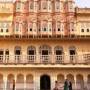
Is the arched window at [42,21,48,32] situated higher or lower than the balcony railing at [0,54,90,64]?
higher

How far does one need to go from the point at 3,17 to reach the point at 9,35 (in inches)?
130

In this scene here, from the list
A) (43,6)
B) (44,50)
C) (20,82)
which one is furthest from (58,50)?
(43,6)

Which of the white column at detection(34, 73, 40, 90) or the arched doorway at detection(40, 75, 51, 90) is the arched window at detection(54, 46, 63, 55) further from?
the white column at detection(34, 73, 40, 90)

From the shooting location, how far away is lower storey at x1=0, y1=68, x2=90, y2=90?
40344mm

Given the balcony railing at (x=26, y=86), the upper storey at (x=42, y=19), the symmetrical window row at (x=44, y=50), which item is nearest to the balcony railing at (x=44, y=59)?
the symmetrical window row at (x=44, y=50)

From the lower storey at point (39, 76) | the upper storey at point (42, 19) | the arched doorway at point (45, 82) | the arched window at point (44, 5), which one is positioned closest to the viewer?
the lower storey at point (39, 76)

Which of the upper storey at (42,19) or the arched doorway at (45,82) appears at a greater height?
the upper storey at (42,19)

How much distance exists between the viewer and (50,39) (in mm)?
41938

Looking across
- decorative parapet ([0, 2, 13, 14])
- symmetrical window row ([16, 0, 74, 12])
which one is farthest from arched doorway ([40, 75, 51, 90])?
decorative parapet ([0, 2, 13, 14])

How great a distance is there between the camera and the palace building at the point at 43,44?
39.9 metres

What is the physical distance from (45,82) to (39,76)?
4.59 ft

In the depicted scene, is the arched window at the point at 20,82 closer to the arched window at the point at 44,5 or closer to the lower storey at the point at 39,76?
the lower storey at the point at 39,76

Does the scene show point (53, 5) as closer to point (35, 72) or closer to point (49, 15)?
point (49, 15)

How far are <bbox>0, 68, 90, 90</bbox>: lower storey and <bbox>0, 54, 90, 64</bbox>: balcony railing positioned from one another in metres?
1.19
